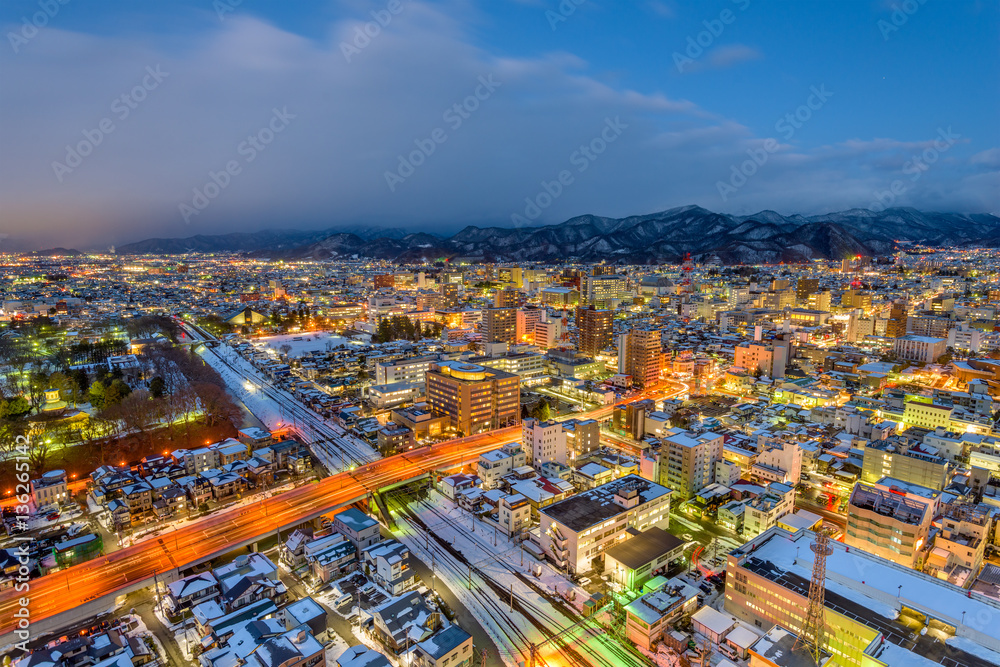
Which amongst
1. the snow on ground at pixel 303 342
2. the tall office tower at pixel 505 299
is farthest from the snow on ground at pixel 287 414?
the tall office tower at pixel 505 299

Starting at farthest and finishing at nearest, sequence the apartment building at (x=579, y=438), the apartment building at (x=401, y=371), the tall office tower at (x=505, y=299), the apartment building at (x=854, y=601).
Result: the tall office tower at (x=505, y=299)
the apartment building at (x=401, y=371)
the apartment building at (x=579, y=438)
the apartment building at (x=854, y=601)

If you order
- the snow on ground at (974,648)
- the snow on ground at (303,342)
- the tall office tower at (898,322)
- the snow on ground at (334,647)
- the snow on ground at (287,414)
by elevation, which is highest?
the tall office tower at (898,322)

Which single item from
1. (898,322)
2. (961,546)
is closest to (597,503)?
(961,546)

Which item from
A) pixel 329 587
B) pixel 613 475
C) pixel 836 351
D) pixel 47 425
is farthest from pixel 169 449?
pixel 836 351

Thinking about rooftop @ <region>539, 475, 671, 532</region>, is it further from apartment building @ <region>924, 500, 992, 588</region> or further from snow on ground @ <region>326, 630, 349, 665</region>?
apartment building @ <region>924, 500, 992, 588</region>

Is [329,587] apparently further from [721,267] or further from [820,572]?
[721,267]

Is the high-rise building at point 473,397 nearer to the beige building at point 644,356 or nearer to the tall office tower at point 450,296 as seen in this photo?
the beige building at point 644,356

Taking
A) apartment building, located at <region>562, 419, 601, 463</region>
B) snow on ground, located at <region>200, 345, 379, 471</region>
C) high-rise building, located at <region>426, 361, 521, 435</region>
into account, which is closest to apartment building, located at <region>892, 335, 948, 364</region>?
apartment building, located at <region>562, 419, 601, 463</region>
